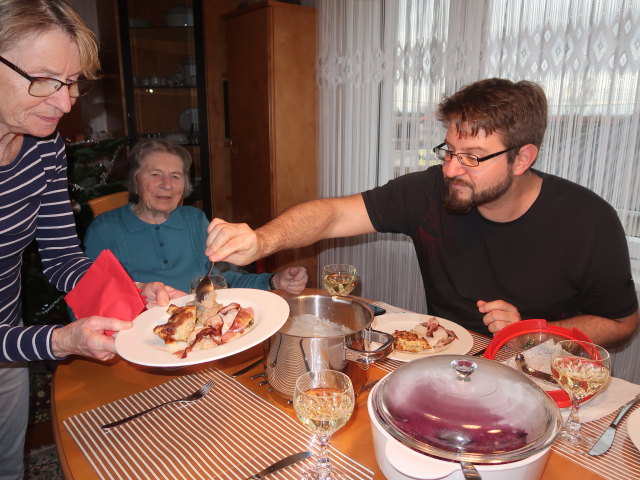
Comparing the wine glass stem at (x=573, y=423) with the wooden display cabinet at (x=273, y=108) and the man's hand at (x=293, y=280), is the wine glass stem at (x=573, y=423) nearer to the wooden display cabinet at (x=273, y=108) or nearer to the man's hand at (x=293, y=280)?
the man's hand at (x=293, y=280)

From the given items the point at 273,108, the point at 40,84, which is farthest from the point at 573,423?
the point at 273,108

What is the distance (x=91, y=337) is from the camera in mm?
1033

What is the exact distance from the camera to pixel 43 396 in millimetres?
2367

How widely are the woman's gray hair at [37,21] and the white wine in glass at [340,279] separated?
3.05ft

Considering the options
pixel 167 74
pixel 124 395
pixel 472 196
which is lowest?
pixel 124 395

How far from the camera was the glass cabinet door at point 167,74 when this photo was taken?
374 cm

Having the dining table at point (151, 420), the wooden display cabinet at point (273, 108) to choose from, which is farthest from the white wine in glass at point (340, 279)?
the wooden display cabinet at point (273, 108)

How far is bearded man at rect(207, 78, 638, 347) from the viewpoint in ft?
5.11

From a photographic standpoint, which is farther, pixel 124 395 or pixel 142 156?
pixel 142 156

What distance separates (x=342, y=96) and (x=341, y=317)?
270 cm

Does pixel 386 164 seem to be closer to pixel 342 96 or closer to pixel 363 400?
pixel 342 96

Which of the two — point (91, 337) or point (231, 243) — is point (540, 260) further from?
point (91, 337)

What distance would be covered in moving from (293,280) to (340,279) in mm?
223

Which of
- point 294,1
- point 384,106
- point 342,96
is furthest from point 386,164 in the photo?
point 294,1
